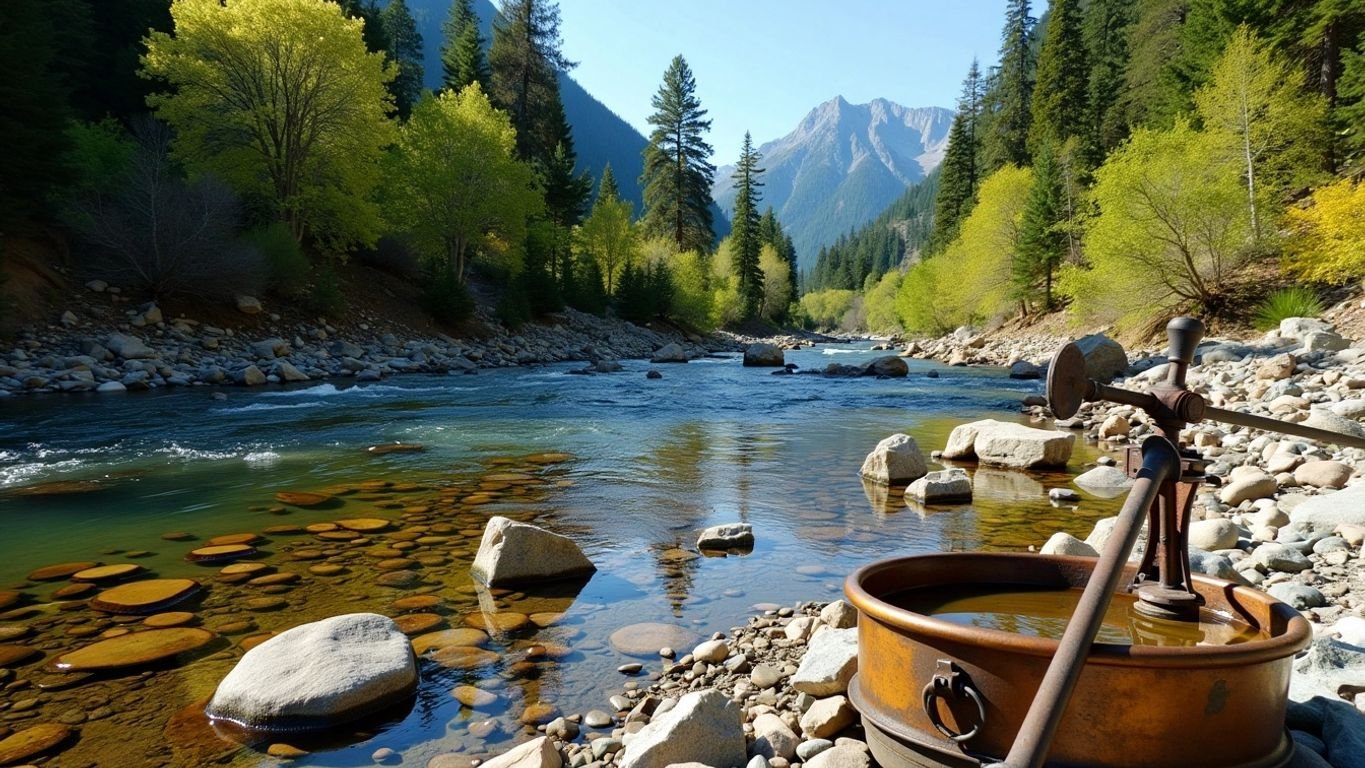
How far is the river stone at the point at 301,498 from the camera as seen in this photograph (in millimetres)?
7109

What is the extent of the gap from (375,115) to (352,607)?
25276 millimetres

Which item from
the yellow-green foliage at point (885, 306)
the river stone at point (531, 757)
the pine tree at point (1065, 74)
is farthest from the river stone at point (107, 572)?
the yellow-green foliage at point (885, 306)

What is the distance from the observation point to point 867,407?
53.2ft

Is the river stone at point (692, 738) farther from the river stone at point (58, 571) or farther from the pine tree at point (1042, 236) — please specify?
the pine tree at point (1042, 236)

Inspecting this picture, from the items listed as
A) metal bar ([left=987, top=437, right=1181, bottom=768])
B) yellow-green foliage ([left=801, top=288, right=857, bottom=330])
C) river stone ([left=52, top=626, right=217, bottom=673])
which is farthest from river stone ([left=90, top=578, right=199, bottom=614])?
yellow-green foliage ([left=801, top=288, right=857, bottom=330])

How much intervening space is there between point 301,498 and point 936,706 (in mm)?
7022

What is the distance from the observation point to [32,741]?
9.89 ft

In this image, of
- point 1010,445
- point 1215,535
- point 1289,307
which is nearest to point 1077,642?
point 1215,535

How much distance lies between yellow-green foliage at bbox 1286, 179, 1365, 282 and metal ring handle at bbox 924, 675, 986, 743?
20.5 metres

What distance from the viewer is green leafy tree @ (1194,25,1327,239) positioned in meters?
23.1

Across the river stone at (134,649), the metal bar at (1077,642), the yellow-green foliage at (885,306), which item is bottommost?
the river stone at (134,649)

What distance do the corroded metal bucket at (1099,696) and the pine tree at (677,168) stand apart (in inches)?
2268

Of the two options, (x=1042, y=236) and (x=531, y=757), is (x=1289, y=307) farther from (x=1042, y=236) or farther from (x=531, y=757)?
(x=531, y=757)

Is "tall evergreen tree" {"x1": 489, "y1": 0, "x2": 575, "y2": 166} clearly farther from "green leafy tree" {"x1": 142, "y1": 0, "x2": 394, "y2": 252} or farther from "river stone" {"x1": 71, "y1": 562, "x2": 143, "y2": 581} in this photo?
"river stone" {"x1": 71, "y1": 562, "x2": 143, "y2": 581}
